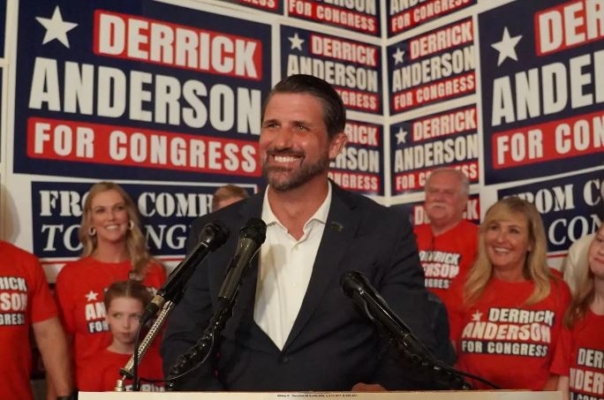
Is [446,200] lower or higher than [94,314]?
higher

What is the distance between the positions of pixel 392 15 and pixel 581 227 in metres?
2.41

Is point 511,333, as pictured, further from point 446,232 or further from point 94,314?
point 94,314

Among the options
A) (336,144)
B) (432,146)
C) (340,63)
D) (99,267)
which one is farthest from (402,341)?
(340,63)

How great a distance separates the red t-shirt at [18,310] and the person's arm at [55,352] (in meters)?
0.04

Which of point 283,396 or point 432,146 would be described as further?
point 432,146

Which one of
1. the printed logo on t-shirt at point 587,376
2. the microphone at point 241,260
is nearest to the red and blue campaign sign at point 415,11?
the printed logo on t-shirt at point 587,376

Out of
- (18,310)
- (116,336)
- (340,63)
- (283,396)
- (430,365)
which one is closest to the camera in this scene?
(283,396)

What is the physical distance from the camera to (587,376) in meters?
2.97

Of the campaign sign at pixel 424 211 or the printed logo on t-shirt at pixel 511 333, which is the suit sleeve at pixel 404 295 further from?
the campaign sign at pixel 424 211

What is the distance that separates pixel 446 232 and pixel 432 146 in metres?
0.96

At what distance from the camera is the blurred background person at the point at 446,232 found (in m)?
3.97

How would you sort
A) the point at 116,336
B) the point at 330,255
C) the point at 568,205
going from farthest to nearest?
the point at 568,205 < the point at 116,336 < the point at 330,255

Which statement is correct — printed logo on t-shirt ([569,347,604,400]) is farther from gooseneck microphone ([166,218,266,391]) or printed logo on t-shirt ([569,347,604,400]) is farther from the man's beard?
gooseneck microphone ([166,218,266,391])

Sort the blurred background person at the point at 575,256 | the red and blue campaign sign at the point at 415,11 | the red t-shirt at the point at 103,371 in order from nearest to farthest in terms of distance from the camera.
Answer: the red t-shirt at the point at 103,371, the blurred background person at the point at 575,256, the red and blue campaign sign at the point at 415,11
